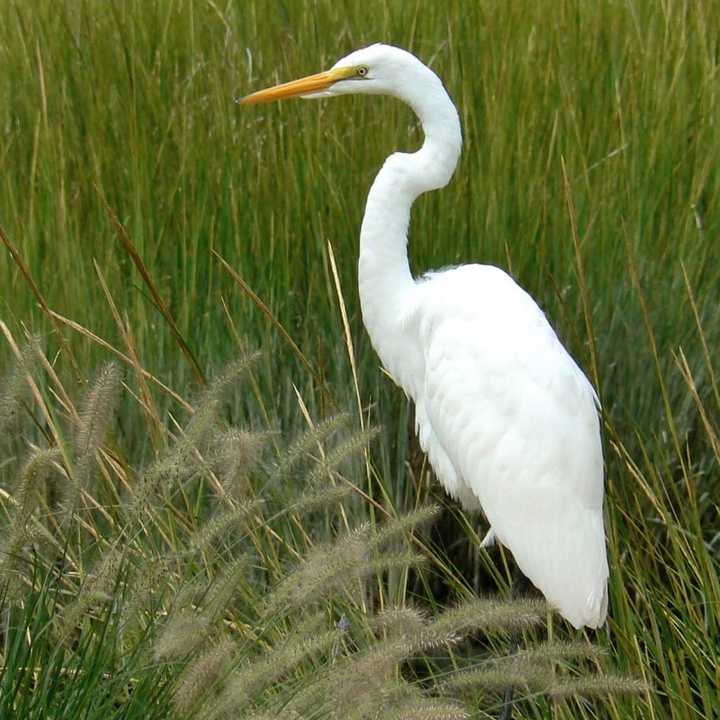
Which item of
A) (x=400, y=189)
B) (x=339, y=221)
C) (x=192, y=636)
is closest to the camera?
(x=192, y=636)

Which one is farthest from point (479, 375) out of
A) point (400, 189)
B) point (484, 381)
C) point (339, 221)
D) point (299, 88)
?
point (299, 88)

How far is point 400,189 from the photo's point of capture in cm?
247

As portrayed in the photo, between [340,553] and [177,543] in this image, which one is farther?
[177,543]

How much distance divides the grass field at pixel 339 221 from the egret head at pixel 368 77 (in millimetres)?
214

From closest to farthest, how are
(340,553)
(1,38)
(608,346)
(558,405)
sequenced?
(340,553)
(558,405)
(608,346)
(1,38)

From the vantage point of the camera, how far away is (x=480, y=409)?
2.43 metres

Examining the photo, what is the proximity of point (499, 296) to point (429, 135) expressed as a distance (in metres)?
0.33

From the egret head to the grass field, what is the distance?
214 mm

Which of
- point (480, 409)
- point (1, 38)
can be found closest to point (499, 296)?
point (480, 409)

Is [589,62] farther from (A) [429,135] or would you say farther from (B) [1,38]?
(B) [1,38]

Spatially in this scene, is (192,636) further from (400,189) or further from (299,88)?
(299,88)

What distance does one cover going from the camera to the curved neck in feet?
8.02

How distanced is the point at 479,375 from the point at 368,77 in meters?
0.60

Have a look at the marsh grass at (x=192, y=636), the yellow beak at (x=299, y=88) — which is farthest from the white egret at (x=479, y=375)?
the marsh grass at (x=192, y=636)
